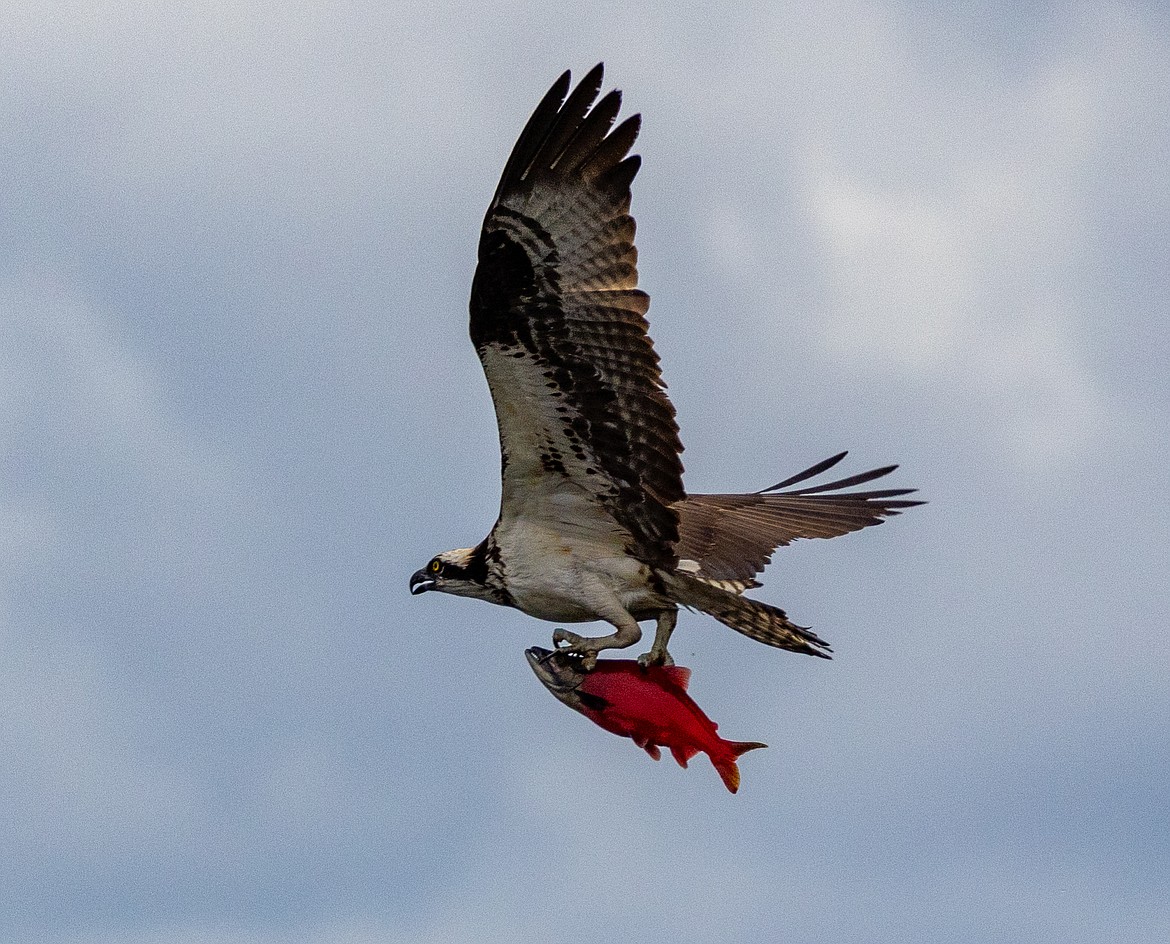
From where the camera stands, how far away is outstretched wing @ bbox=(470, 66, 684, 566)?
11.6m

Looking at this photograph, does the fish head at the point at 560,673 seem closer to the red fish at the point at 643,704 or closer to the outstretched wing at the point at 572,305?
the red fish at the point at 643,704

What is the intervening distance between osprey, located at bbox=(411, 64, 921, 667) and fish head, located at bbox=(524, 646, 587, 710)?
0.10m

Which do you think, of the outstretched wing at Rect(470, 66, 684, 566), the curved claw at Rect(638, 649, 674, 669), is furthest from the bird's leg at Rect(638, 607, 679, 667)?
the outstretched wing at Rect(470, 66, 684, 566)

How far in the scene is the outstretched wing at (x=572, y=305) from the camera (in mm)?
11641

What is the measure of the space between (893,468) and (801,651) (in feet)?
10.1

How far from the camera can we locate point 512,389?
12031 mm

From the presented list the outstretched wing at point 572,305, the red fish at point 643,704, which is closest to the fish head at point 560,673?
the red fish at point 643,704

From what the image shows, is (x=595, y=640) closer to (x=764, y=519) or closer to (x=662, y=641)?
(x=662, y=641)

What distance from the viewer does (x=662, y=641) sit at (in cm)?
1269

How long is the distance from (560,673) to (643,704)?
22.8 inches

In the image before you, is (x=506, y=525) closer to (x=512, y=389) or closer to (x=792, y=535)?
(x=512, y=389)

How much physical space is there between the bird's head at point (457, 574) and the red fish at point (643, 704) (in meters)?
0.71

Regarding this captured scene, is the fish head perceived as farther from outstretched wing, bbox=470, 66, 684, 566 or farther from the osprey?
outstretched wing, bbox=470, 66, 684, 566

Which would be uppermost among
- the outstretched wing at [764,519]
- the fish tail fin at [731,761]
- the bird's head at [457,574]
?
the outstretched wing at [764,519]
